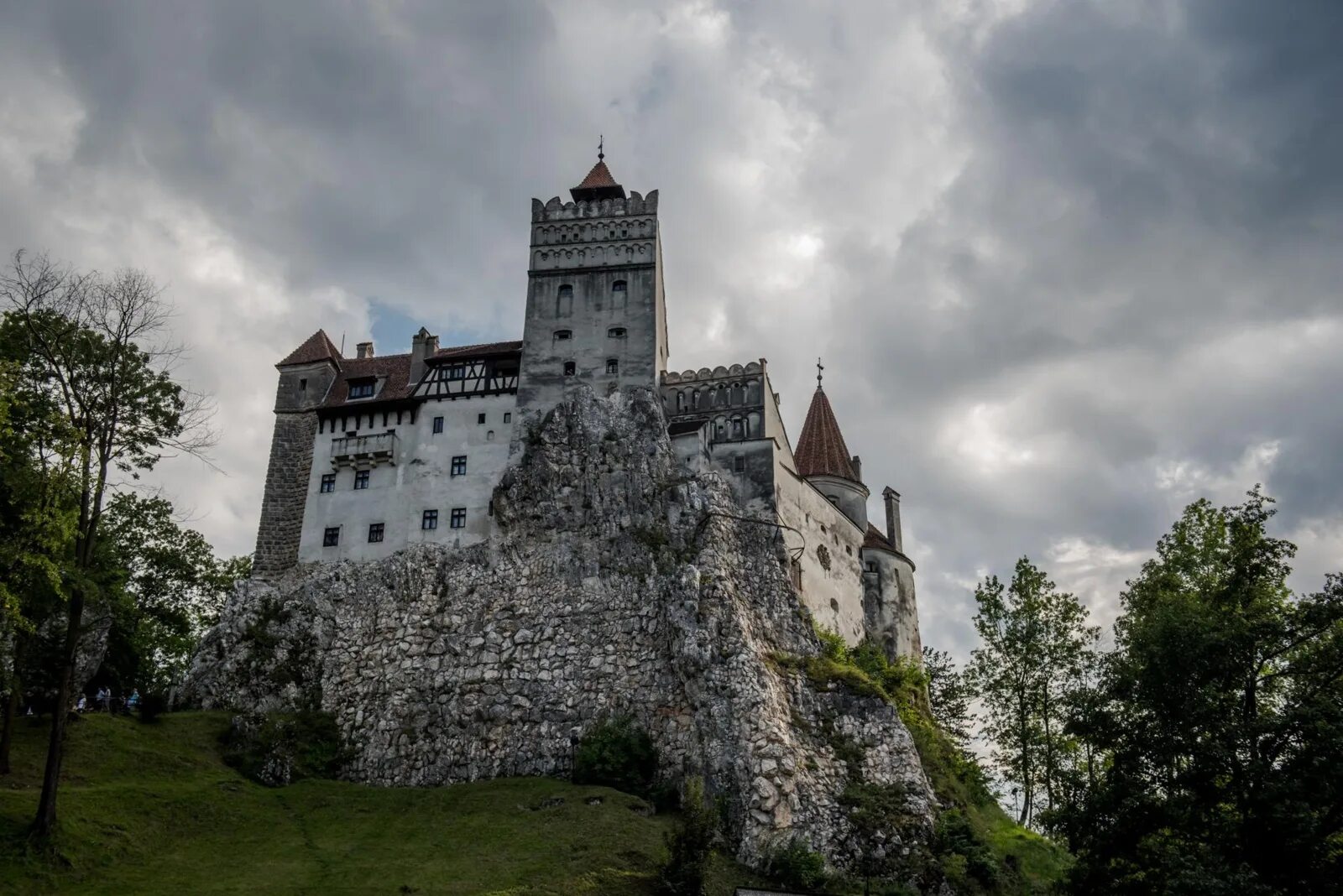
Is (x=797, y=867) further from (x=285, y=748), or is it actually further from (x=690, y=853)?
(x=285, y=748)

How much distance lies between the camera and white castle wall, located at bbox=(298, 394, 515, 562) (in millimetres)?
57062

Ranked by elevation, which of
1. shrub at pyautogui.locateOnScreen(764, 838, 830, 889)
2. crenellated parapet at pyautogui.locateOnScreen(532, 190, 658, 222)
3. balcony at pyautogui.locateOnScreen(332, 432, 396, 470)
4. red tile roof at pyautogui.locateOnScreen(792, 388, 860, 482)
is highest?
crenellated parapet at pyautogui.locateOnScreen(532, 190, 658, 222)

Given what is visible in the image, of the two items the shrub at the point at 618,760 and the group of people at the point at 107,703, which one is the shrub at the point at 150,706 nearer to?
the group of people at the point at 107,703

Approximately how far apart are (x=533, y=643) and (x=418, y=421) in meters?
14.6

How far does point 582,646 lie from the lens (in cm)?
5172

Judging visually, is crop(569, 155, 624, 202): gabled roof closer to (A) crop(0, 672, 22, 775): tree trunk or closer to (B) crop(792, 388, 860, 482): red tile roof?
(B) crop(792, 388, 860, 482): red tile roof

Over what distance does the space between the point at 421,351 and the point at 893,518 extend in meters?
29.4

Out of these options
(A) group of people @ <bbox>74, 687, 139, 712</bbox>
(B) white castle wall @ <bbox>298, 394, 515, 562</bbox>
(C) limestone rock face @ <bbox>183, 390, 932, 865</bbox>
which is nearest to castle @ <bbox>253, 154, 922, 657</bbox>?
(B) white castle wall @ <bbox>298, 394, 515, 562</bbox>

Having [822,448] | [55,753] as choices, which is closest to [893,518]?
[822,448]

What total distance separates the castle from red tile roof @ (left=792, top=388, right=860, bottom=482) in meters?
0.17

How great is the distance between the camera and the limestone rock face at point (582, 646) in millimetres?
47312

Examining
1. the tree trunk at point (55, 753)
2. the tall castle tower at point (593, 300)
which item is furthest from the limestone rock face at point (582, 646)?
the tree trunk at point (55, 753)

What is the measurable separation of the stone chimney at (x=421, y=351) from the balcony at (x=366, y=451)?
14.2 ft

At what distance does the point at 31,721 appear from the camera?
→ 46.6 metres
